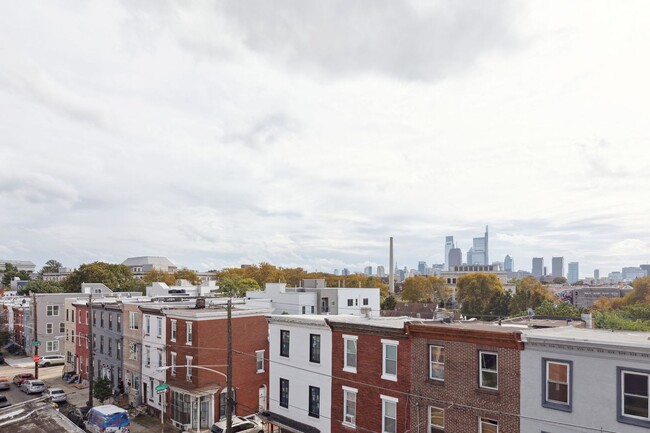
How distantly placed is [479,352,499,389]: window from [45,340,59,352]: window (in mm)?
75513

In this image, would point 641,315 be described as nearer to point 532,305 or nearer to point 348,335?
point 532,305

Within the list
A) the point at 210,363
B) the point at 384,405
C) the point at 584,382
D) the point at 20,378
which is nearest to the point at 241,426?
the point at 210,363

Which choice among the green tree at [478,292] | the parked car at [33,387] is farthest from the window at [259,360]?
the green tree at [478,292]

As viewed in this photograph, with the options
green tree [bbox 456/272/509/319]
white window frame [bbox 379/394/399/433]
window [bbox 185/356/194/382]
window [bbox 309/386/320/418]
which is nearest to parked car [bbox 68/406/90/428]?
window [bbox 185/356/194/382]

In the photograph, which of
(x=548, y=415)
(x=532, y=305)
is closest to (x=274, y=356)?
(x=548, y=415)

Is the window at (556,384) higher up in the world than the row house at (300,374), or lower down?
higher up

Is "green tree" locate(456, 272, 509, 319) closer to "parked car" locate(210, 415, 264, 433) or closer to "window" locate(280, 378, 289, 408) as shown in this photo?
"parked car" locate(210, 415, 264, 433)

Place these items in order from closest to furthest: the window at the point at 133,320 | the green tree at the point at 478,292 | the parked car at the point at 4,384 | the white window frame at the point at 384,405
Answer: the white window frame at the point at 384,405 → the window at the point at 133,320 → the parked car at the point at 4,384 → the green tree at the point at 478,292

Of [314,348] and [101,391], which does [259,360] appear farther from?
[101,391]

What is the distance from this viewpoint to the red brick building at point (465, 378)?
73.3 ft

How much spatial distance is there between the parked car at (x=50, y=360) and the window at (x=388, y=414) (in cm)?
6536

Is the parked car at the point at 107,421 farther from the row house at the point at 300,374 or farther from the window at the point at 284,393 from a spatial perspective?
the window at the point at 284,393

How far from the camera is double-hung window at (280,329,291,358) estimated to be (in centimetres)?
3444

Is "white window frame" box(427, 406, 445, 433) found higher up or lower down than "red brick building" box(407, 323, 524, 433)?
lower down
